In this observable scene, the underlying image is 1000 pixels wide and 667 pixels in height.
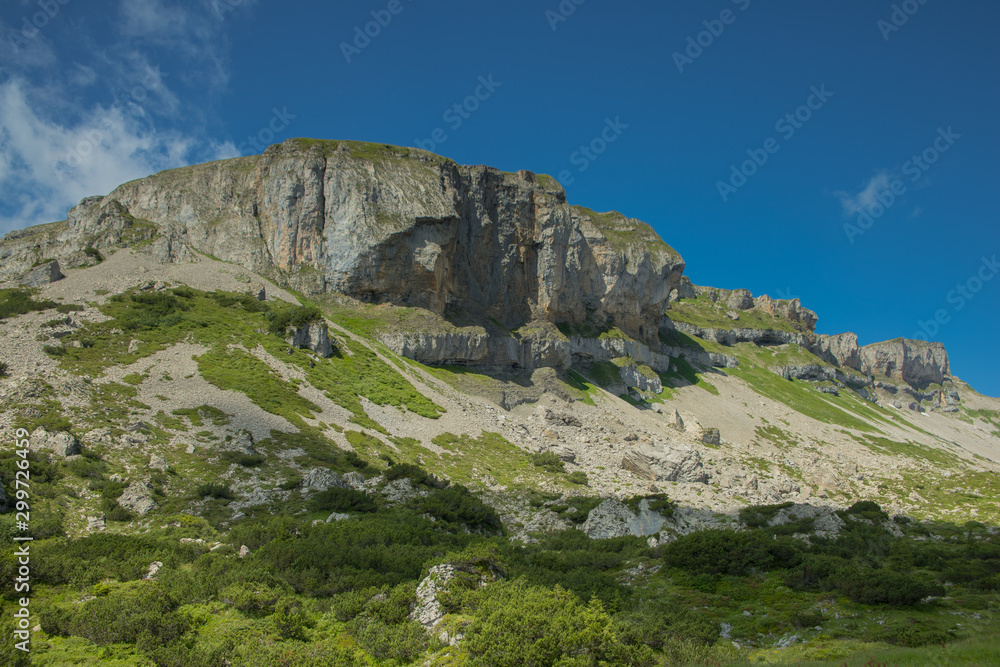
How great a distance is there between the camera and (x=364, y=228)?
55906 millimetres

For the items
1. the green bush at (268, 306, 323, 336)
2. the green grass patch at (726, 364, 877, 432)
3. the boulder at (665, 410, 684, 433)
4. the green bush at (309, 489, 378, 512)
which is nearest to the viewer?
the green bush at (309, 489, 378, 512)

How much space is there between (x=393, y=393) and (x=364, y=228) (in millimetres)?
23189

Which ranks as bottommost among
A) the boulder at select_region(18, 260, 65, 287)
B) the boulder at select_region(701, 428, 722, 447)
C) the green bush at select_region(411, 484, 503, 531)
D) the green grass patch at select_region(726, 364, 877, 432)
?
the green bush at select_region(411, 484, 503, 531)

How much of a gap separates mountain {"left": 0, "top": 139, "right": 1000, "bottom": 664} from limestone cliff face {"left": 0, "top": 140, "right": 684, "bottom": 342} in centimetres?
32

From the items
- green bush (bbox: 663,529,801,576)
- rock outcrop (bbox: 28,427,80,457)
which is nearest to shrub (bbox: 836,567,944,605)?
green bush (bbox: 663,529,801,576)

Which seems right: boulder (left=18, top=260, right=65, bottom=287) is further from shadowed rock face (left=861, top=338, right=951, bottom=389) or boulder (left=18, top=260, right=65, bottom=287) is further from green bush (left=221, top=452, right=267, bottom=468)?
shadowed rock face (left=861, top=338, right=951, bottom=389)

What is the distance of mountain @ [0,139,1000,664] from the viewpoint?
17.9 metres

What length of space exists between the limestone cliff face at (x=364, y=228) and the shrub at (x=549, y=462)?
26.9 meters

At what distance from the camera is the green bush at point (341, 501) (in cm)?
1877

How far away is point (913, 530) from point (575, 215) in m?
63.6

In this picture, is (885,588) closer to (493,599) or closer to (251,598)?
(493,599)

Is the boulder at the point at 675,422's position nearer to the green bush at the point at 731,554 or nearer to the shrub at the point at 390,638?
the green bush at the point at 731,554

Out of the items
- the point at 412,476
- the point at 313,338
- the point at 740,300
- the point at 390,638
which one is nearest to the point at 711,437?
the point at 412,476

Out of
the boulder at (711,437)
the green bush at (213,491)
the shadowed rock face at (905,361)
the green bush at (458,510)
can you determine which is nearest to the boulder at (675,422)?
the boulder at (711,437)
